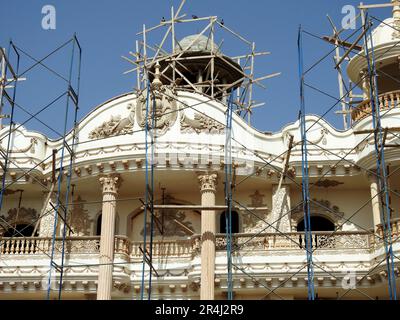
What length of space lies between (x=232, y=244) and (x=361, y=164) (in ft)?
15.7

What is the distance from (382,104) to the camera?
92.9ft

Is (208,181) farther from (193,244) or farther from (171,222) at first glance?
(171,222)

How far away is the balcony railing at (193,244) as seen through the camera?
26.7 meters

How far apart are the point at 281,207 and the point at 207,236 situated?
9.83 feet

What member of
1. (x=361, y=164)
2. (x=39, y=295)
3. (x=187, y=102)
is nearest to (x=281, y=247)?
(x=361, y=164)

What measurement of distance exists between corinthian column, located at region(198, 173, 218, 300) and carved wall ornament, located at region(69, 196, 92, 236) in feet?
14.6

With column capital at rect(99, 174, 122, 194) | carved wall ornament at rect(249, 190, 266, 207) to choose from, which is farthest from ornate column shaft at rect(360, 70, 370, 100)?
column capital at rect(99, 174, 122, 194)

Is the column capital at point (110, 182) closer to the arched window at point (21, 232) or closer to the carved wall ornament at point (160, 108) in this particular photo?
the carved wall ornament at point (160, 108)

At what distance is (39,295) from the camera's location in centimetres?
2731

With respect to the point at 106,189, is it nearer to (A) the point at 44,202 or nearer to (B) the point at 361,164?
(A) the point at 44,202

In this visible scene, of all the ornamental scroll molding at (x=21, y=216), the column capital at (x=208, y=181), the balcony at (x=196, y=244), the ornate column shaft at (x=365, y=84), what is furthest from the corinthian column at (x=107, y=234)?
the ornate column shaft at (x=365, y=84)

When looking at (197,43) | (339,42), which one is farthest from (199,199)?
(197,43)

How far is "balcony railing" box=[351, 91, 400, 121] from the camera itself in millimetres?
28047
